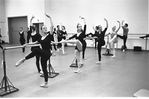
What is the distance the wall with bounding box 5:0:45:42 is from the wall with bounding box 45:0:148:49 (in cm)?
102

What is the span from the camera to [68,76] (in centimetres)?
620

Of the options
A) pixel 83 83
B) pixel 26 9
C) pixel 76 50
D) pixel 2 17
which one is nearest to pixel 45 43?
pixel 83 83

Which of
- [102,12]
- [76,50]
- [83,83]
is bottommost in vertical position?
[83,83]

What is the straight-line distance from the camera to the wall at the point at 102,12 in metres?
12.6

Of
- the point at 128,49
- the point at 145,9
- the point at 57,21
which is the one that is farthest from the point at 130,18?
the point at 57,21

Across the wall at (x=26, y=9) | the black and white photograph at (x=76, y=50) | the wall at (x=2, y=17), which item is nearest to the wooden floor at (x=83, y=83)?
the black and white photograph at (x=76, y=50)

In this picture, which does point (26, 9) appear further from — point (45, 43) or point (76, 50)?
point (45, 43)

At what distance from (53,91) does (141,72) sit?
12.4 feet

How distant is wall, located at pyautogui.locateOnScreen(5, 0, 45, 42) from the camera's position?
17953 mm

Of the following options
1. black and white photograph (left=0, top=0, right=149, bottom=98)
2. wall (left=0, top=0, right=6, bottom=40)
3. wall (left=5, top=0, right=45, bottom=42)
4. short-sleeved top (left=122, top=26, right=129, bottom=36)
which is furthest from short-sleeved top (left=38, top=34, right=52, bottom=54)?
wall (left=0, top=0, right=6, bottom=40)

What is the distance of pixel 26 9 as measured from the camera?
1903cm

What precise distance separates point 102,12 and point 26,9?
31.1ft

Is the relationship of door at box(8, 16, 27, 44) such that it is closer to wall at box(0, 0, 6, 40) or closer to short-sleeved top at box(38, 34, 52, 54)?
wall at box(0, 0, 6, 40)

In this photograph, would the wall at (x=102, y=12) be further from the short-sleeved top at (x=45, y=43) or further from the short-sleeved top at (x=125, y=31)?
the short-sleeved top at (x=45, y=43)
